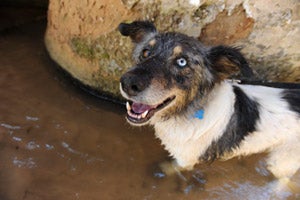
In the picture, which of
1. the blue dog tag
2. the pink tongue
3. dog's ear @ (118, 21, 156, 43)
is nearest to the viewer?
the pink tongue

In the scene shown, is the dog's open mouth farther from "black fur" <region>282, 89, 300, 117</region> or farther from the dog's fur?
"black fur" <region>282, 89, 300, 117</region>

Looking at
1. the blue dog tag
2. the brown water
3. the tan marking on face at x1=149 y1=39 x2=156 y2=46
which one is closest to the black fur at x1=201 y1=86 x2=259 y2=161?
the blue dog tag

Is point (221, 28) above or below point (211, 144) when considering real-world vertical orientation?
above

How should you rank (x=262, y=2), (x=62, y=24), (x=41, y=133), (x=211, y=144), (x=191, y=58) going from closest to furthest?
(x=191, y=58) → (x=211, y=144) → (x=262, y=2) → (x=41, y=133) → (x=62, y=24)

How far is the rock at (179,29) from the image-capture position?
4.02 m

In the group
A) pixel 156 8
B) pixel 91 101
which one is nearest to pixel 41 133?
pixel 91 101

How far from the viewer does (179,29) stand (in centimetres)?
416

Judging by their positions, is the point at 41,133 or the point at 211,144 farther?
the point at 41,133

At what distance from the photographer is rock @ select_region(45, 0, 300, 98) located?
158 inches

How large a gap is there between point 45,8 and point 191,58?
4.34 meters

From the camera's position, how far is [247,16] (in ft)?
13.3

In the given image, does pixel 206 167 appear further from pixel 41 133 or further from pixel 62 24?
pixel 62 24

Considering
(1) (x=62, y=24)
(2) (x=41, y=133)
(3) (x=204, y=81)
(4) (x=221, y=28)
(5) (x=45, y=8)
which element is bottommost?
(2) (x=41, y=133)

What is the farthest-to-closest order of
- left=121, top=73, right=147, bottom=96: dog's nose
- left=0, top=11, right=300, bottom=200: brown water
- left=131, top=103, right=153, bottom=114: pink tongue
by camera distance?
1. left=0, top=11, right=300, bottom=200: brown water
2. left=131, top=103, right=153, bottom=114: pink tongue
3. left=121, top=73, right=147, bottom=96: dog's nose
